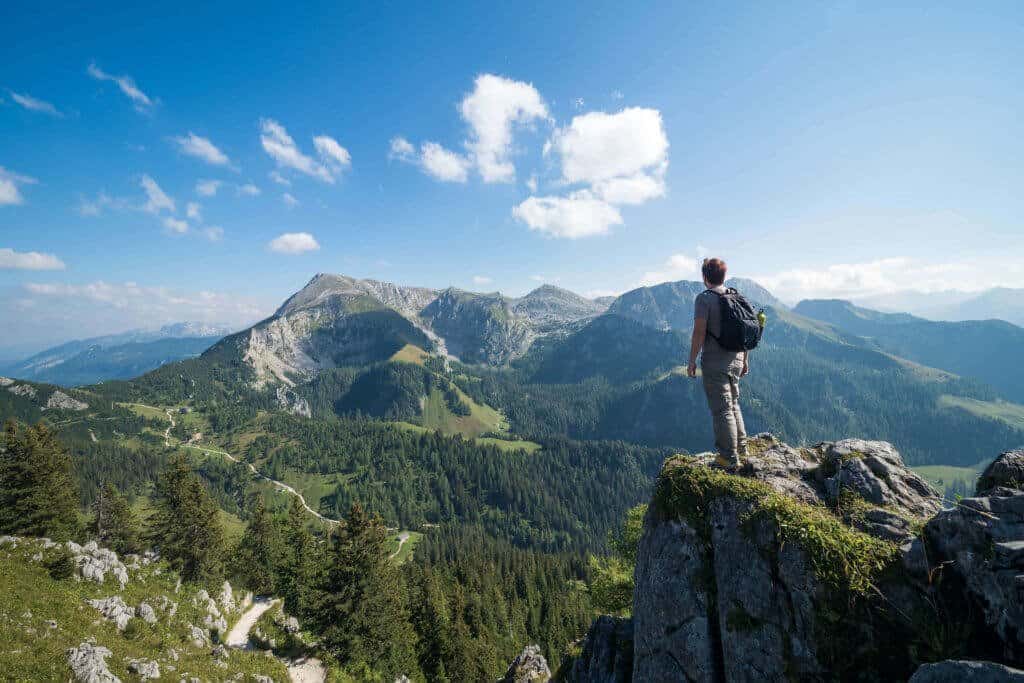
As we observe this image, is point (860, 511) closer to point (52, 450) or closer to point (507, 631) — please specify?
point (52, 450)

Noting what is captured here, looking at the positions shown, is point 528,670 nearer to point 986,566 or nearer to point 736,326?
point 736,326

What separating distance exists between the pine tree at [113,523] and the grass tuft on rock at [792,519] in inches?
2524

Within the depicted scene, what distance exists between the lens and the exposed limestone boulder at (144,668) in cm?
2144

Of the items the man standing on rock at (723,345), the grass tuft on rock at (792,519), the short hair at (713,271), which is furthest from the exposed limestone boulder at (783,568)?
the short hair at (713,271)

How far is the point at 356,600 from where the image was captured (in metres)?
32.5

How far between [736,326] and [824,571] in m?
5.59

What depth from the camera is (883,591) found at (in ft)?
23.1

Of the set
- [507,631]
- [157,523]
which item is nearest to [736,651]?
[157,523]

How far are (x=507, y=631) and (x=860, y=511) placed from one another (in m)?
70.9

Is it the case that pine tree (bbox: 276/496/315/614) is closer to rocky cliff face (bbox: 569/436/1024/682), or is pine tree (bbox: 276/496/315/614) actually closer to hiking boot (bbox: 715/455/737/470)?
rocky cliff face (bbox: 569/436/1024/682)

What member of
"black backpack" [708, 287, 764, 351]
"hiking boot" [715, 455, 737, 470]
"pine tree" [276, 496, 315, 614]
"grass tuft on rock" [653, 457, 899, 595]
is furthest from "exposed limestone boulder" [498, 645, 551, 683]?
"black backpack" [708, 287, 764, 351]

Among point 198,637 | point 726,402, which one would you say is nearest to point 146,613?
point 198,637

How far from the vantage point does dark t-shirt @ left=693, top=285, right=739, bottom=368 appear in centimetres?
1045

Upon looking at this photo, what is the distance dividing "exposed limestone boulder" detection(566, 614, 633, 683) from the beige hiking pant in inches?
344
